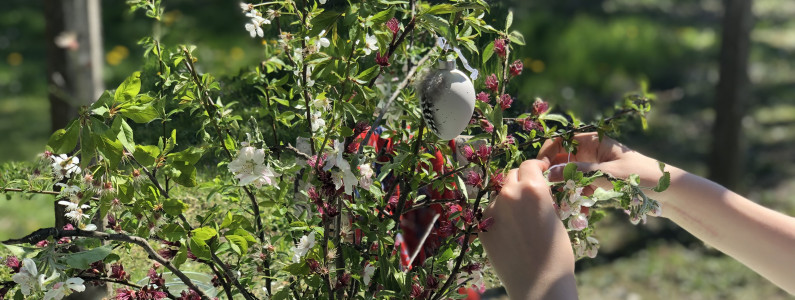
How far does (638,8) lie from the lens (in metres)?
8.08

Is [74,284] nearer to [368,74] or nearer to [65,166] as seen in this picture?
[65,166]

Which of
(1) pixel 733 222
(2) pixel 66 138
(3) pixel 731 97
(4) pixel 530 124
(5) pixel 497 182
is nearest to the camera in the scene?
(2) pixel 66 138

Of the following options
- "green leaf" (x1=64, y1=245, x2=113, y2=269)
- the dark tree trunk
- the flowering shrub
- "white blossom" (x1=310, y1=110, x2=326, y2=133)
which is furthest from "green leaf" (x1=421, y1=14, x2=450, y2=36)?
the dark tree trunk

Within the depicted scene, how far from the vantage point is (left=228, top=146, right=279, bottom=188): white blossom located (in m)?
1.17

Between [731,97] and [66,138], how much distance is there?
14.7ft

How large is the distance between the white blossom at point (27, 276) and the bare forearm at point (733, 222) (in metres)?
1.01

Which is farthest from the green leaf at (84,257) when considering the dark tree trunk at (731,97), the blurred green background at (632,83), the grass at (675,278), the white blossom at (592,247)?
the dark tree trunk at (731,97)

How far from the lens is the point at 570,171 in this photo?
118 centimetres

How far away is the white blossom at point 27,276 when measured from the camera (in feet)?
3.48

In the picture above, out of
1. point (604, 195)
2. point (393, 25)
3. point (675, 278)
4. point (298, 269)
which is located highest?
point (393, 25)

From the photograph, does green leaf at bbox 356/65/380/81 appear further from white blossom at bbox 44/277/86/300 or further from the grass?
the grass

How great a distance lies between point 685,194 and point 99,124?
3.18ft

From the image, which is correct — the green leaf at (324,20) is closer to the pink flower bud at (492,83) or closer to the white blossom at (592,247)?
the pink flower bud at (492,83)

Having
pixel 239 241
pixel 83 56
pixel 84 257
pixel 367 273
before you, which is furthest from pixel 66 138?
pixel 83 56
